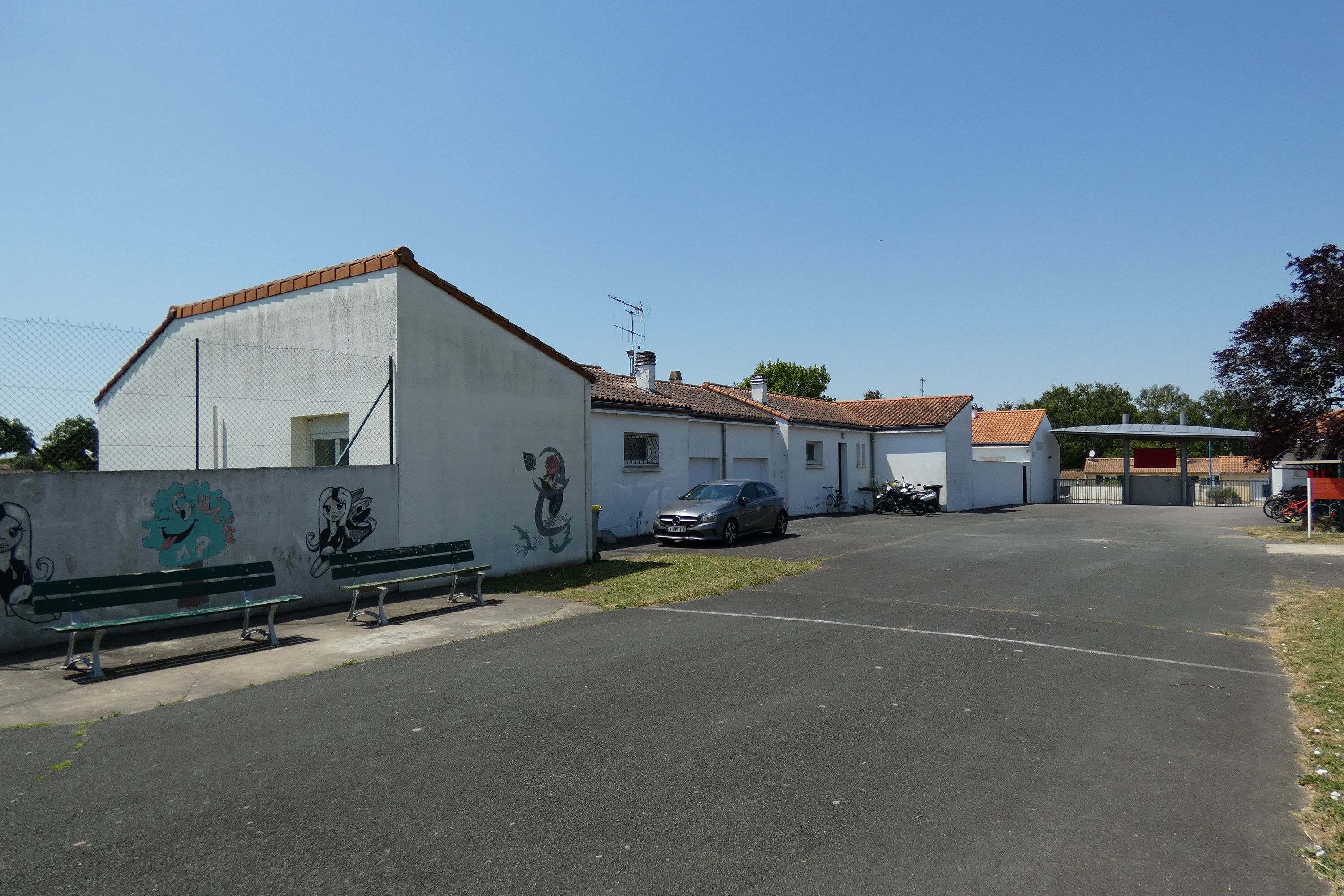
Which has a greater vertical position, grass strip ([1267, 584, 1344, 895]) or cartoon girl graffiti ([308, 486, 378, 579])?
cartoon girl graffiti ([308, 486, 378, 579])

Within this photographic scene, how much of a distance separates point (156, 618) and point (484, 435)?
573 cm

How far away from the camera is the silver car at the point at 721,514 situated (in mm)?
18000

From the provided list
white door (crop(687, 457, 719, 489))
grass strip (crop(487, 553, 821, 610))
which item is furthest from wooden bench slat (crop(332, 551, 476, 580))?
white door (crop(687, 457, 719, 489))

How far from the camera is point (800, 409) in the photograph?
3150cm

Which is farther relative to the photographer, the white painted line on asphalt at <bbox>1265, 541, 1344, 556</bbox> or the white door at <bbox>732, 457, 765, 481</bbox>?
the white door at <bbox>732, 457, 765, 481</bbox>

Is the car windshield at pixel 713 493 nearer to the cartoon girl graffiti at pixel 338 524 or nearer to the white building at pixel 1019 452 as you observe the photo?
the cartoon girl graffiti at pixel 338 524

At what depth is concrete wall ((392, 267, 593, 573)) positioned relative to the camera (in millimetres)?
11508

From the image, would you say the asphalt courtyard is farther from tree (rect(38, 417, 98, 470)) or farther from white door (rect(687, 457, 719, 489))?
white door (rect(687, 457, 719, 489))

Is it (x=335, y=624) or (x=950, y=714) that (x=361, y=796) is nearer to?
(x=950, y=714)

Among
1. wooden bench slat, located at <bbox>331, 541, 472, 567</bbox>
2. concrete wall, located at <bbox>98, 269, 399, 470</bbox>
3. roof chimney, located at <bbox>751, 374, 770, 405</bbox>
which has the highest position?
roof chimney, located at <bbox>751, 374, 770, 405</bbox>

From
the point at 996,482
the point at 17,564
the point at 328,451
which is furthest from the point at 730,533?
the point at 996,482

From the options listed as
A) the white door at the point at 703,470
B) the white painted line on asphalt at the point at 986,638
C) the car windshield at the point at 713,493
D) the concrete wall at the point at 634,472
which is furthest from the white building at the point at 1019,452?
the white painted line on asphalt at the point at 986,638

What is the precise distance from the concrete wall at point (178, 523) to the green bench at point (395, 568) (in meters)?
0.55

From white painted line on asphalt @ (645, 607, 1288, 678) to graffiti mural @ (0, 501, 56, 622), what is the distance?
6.54 m
